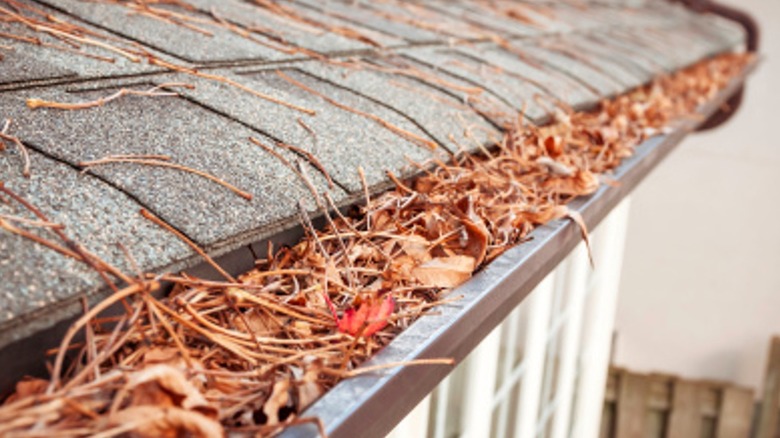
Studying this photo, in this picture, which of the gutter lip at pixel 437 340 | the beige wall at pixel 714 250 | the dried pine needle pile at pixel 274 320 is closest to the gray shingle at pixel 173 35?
the dried pine needle pile at pixel 274 320

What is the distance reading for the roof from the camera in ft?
3.63

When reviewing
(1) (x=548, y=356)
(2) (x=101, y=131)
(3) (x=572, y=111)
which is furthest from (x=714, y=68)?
(2) (x=101, y=131)

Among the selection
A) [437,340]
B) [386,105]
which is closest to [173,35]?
[386,105]

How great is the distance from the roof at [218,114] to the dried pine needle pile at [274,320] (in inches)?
1.9

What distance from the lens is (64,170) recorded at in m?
1.20

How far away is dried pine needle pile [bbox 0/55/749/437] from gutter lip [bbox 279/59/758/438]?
1.0 inches

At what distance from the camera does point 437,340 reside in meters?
1.23

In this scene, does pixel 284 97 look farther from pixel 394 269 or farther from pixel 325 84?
pixel 394 269

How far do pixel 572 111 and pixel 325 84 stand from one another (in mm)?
1015

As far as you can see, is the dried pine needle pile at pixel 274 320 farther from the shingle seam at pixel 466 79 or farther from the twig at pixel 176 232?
the shingle seam at pixel 466 79

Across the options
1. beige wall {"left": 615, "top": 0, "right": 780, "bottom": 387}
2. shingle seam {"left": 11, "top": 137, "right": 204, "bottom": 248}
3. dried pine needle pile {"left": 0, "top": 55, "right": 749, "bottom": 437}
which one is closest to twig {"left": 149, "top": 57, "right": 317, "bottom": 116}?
dried pine needle pile {"left": 0, "top": 55, "right": 749, "bottom": 437}

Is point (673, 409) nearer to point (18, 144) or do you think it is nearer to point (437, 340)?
point (437, 340)

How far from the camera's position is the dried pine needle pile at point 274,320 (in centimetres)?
92

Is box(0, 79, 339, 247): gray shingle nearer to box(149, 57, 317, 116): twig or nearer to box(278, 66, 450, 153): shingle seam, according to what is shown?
box(149, 57, 317, 116): twig
